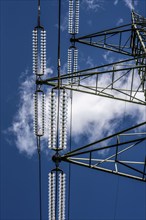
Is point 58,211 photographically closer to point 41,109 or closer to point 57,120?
point 57,120

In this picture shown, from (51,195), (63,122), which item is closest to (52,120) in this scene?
(63,122)

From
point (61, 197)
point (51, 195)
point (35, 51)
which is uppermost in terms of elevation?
point (35, 51)

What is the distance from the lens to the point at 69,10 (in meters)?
23.4

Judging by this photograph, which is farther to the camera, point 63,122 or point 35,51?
point 35,51

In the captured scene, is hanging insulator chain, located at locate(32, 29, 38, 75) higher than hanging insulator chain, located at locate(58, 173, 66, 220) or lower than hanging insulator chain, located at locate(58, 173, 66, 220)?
higher

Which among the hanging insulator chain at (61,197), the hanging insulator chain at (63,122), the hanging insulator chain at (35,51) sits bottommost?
the hanging insulator chain at (61,197)

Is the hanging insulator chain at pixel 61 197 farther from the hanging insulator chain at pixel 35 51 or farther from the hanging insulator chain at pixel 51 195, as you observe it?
the hanging insulator chain at pixel 35 51

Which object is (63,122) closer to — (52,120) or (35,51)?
(52,120)

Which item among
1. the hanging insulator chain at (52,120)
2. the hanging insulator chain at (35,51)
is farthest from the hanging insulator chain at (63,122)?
the hanging insulator chain at (35,51)

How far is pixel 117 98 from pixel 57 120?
18.5ft

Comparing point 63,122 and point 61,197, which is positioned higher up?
point 63,122

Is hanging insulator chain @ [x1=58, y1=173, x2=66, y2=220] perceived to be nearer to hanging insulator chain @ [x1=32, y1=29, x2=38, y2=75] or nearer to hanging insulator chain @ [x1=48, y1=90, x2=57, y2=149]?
hanging insulator chain @ [x1=48, y1=90, x2=57, y2=149]

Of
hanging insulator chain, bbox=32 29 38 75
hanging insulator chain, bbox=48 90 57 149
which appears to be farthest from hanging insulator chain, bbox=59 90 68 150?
hanging insulator chain, bbox=32 29 38 75

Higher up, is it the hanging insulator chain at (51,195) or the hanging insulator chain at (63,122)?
the hanging insulator chain at (63,122)
